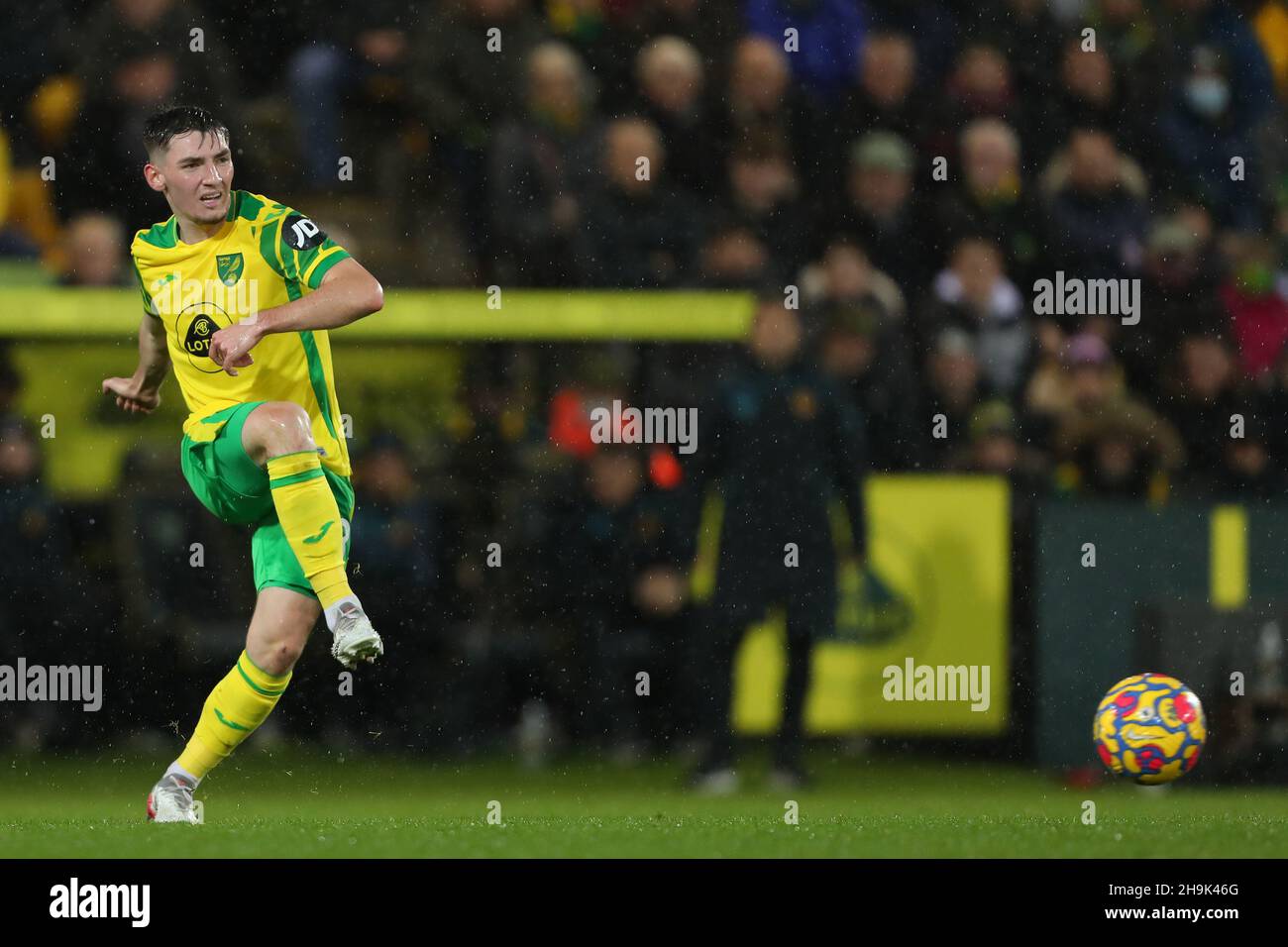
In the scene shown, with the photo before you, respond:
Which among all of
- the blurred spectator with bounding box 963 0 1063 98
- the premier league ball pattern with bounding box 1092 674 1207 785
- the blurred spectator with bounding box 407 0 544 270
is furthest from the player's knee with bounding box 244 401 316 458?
the blurred spectator with bounding box 963 0 1063 98

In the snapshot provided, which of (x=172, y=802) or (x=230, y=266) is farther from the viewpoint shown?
(x=172, y=802)

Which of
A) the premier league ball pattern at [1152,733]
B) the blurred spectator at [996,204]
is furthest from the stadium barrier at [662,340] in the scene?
the premier league ball pattern at [1152,733]

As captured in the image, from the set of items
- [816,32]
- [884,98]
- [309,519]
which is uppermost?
[816,32]

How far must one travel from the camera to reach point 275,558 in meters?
5.76

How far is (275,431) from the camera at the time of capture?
554cm

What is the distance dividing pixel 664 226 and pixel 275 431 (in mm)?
3271

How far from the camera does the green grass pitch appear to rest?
5527 mm

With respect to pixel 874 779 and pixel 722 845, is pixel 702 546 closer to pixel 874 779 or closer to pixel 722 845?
pixel 874 779

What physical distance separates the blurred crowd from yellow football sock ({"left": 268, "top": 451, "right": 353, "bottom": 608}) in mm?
2589

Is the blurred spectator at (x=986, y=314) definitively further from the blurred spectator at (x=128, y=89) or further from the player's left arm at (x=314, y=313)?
the player's left arm at (x=314, y=313)

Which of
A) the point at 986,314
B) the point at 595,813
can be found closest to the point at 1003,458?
the point at 986,314

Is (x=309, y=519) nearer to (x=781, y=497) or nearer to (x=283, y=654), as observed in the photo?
(x=283, y=654)

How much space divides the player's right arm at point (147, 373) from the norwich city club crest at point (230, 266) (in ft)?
1.21

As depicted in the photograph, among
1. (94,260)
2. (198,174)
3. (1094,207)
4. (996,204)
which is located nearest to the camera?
(198,174)
